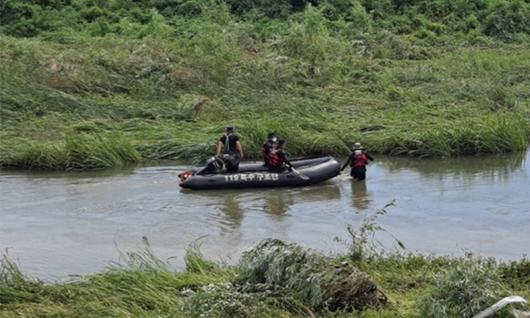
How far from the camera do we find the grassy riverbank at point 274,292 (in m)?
7.68

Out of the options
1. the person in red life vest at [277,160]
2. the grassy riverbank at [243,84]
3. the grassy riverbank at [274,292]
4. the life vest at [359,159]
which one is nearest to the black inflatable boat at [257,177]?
the person in red life vest at [277,160]

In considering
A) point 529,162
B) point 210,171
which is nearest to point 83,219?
point 210,171

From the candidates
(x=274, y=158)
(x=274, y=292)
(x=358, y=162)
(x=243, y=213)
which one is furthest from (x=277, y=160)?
(x=274, y=292)

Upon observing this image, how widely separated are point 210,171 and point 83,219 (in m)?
2.82

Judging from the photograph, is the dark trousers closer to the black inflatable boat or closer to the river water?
the river water

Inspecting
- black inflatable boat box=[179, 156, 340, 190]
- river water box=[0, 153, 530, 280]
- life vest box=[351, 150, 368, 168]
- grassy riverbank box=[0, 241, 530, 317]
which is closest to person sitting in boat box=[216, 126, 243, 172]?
black inflatable boat box=[179, 156, 340, 190]

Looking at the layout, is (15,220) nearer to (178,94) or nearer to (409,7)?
(178,94)

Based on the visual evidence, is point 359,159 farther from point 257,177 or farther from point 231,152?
point 231,152

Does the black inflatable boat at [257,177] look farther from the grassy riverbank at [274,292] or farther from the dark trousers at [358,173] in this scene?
the grassy riverbank at [274,292]

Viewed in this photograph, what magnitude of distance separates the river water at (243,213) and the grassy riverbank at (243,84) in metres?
1.07

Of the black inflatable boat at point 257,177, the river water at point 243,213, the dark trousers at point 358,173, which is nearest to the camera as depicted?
the river water at point 243,213

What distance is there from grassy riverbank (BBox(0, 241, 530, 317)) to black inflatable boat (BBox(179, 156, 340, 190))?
6.72m

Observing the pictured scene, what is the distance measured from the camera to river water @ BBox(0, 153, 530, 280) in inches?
482

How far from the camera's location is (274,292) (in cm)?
818
